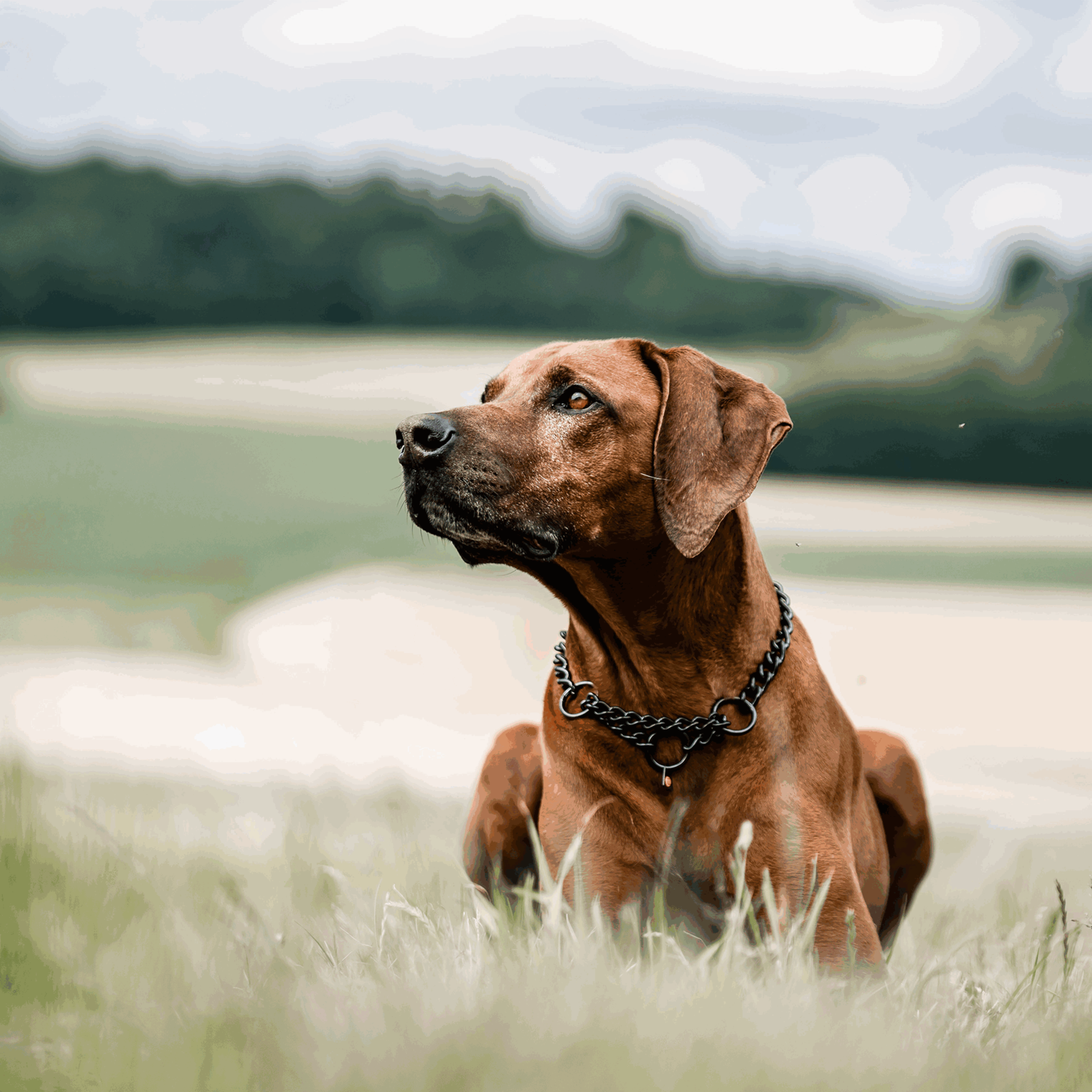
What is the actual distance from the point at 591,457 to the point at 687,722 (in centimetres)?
86

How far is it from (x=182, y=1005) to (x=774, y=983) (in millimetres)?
1346

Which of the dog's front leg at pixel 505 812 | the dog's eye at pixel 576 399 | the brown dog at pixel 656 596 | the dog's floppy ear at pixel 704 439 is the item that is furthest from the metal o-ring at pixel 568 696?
the dog's eye at pixel 576 399

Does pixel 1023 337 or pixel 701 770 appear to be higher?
pixel 1023 337

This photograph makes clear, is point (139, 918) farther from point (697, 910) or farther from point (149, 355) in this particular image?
point (149, 355)

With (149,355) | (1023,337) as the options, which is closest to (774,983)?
(1023,337)

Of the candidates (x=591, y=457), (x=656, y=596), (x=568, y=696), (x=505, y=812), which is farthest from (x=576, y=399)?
(x=505, y=812)

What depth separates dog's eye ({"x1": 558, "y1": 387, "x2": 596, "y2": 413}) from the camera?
327 centimetres

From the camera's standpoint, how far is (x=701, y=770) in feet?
10.6

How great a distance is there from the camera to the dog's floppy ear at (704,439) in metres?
3.12

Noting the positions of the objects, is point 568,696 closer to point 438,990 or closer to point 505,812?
point 505,812

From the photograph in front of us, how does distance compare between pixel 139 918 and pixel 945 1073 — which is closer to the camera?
pixel 945 1073

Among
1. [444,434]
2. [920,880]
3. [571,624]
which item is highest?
[444,434]

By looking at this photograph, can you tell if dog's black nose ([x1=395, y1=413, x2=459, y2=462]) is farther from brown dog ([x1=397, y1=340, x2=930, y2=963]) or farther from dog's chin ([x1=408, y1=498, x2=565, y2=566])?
dog's chin ([x1=408, y1=498, x2=565, y2=566])

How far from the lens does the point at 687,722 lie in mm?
3270
